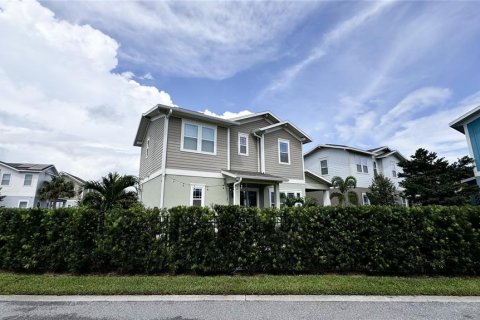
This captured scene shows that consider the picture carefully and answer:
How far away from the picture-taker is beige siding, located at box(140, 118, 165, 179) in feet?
39.7

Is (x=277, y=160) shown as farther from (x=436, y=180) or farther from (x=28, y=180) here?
(x=28, y=180)

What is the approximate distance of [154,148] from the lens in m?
12.9

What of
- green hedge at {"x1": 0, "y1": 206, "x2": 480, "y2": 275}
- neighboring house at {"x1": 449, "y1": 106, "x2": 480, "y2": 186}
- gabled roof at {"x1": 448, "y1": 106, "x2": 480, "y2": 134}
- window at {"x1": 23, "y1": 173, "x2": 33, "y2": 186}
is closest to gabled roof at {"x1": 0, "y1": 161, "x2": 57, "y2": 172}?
window at {"x1": 23, "y1": 173, "x2": 33, "y2": 186}

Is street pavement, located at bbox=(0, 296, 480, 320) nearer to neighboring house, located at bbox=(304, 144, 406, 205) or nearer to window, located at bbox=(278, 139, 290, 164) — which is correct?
window, located at bbox=(278, 139, 290, 164)

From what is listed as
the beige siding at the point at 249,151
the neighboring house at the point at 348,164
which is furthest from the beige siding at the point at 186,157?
the neighboring house at the point at 348,164

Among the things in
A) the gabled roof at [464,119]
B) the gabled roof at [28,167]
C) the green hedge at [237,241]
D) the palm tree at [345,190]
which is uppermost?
the gabled roof at [28,167]

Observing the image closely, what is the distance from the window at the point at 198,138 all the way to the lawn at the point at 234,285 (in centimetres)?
732

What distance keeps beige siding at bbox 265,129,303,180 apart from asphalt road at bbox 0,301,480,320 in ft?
34.1

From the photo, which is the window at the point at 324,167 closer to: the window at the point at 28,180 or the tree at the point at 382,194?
the tree at the point at 382,194

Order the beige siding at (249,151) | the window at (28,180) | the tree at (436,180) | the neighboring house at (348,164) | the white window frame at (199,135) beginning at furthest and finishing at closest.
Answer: the window at (28,180) < the neighboring house at (348,164) < the beige siding at (249,151) < the tree at (436,180) < the white window frame at (199,135)

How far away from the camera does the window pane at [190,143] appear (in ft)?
39.7

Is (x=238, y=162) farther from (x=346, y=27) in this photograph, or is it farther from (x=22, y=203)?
(x=22, y=203)

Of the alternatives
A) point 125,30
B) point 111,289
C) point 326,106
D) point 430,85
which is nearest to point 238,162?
point 326,106

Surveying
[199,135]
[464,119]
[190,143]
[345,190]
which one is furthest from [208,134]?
[464,119]
